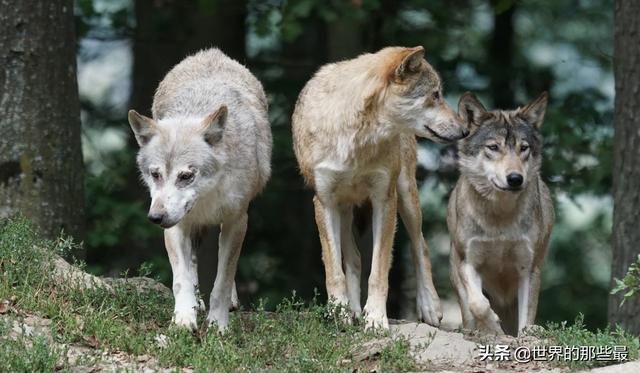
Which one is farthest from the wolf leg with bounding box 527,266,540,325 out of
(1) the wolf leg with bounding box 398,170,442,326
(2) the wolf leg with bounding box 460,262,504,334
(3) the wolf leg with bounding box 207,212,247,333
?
(3) the wolf leg with bounding box 207,212,247,333

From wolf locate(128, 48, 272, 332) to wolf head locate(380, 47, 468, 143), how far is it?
3.71 feet

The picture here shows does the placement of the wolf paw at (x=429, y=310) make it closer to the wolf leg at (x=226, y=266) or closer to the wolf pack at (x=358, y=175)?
the wolf pack at (x=358, y=175)

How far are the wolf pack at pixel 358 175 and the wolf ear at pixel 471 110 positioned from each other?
0.01m

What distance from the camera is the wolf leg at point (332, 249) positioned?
8719 mm

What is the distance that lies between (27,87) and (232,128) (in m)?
2.30

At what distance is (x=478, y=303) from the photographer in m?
9.20

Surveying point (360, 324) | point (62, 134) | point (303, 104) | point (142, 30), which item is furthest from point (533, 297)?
point (142, 30)

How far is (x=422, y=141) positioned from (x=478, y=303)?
544cm

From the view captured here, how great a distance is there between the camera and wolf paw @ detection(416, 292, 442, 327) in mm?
9508

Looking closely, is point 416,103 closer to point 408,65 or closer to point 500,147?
point 408,65

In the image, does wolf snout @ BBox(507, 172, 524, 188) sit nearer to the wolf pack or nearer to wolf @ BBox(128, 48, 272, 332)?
the wolf pack

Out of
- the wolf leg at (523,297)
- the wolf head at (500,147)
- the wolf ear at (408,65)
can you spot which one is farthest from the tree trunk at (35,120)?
the wolf leg at (523,297)

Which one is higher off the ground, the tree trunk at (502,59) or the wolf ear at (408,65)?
the wolf ear at (408,65)

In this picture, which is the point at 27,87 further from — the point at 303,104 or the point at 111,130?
the point at 111,130
